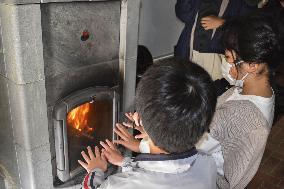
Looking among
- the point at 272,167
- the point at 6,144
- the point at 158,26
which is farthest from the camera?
the point at 158,26

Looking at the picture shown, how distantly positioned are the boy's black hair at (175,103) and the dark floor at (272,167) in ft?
9.61

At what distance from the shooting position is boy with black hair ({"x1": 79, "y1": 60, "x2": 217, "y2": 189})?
129cm

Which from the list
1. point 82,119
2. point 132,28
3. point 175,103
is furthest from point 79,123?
point 175,103

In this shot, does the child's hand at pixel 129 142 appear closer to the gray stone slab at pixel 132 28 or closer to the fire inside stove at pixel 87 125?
the fire inside stove at pixel 87 125

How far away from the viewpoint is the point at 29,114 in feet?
7.36

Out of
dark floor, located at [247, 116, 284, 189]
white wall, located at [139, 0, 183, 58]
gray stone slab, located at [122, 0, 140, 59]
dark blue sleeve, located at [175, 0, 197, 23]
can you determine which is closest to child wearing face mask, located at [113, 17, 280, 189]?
gray stone slab, located at [122, 0, 140, 59]

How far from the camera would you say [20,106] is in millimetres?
2213

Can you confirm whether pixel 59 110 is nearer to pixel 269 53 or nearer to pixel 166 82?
pixel 166 82

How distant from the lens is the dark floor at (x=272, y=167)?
4000mm

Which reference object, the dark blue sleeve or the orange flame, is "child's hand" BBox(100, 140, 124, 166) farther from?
the dark blue sleeve

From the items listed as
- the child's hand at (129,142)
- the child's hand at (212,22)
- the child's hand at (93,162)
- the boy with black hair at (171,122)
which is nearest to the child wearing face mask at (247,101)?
the child's hand at (129,142)

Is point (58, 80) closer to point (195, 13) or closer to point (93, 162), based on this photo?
point (93, 162)

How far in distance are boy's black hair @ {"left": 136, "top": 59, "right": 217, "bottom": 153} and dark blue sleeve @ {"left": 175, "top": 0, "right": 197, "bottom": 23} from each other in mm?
2462

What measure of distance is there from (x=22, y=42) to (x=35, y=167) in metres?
0.98
